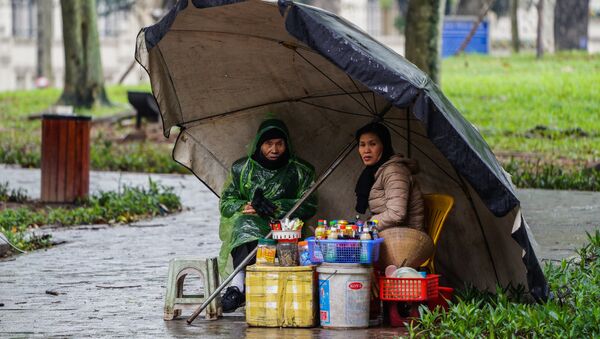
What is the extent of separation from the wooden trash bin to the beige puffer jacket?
704cm

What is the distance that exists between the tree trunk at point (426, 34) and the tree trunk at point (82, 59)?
9.32 meters

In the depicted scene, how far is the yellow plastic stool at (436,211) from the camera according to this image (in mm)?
8555

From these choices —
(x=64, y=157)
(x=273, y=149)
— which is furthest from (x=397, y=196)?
(x=64, y=157)

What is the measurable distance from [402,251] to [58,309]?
86.5 inches

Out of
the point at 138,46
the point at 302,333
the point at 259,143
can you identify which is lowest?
the point at 302,333

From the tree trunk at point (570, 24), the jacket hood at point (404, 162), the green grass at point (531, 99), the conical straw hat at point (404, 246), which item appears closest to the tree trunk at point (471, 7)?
the tree trunk at point (570, 24)

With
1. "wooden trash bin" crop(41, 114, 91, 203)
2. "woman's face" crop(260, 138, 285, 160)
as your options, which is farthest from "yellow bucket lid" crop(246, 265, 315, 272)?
"wooden trash bin" crop(41, 114, 91, 203)

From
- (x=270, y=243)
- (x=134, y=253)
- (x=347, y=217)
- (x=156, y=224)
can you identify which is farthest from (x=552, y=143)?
(x=270, y=243)

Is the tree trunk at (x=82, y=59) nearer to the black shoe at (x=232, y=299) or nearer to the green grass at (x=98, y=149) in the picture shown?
the green grass at (x=98, y=149)

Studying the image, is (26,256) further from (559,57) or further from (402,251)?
(559,57)

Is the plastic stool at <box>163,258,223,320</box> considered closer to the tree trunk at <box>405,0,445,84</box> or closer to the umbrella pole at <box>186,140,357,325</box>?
the umbrella pole at <box>186,140,357,325</box>

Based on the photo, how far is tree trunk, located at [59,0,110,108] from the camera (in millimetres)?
27312

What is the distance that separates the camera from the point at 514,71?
2955 cm

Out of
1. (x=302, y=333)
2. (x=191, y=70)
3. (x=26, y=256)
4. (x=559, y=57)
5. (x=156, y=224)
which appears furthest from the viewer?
(x=559, y=57)
